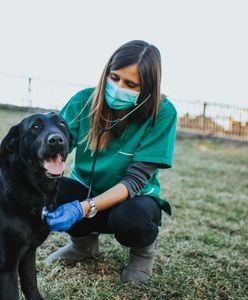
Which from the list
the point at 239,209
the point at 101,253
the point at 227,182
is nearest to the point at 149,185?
the point at 101,253

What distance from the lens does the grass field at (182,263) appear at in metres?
2.87

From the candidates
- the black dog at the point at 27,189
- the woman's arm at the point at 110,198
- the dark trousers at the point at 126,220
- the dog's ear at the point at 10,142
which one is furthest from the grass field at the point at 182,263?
the dog's ear at the point at 10,142

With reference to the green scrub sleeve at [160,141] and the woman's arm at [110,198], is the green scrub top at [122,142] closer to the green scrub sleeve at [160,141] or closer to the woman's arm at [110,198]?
the green scrub sleeve at [160,141]

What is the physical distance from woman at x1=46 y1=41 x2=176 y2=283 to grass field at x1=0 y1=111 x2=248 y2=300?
A: 0.19 m

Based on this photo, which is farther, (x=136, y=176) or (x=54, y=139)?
(x=136, y=176)

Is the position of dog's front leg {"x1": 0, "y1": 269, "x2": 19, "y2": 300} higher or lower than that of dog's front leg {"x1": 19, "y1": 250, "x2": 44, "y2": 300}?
higher

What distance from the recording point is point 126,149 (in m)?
3.06

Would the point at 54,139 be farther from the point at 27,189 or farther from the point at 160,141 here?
the point at 160,141

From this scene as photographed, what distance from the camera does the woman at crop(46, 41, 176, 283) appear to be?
9.43ft

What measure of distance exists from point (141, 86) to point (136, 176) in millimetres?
590

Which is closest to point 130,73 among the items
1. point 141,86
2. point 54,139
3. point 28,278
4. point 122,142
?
point 141,86

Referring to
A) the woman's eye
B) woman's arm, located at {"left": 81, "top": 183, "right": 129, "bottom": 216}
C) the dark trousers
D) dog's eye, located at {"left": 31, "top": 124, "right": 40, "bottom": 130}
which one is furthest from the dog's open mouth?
the woman's eye

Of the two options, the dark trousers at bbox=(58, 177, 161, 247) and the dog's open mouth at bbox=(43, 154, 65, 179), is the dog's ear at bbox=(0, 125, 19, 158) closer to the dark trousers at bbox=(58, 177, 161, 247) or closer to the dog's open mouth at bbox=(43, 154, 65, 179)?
the dog's open mouth at bbox=(43, 154, 65, 179)

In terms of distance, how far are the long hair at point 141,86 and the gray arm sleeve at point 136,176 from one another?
0.27 meters
